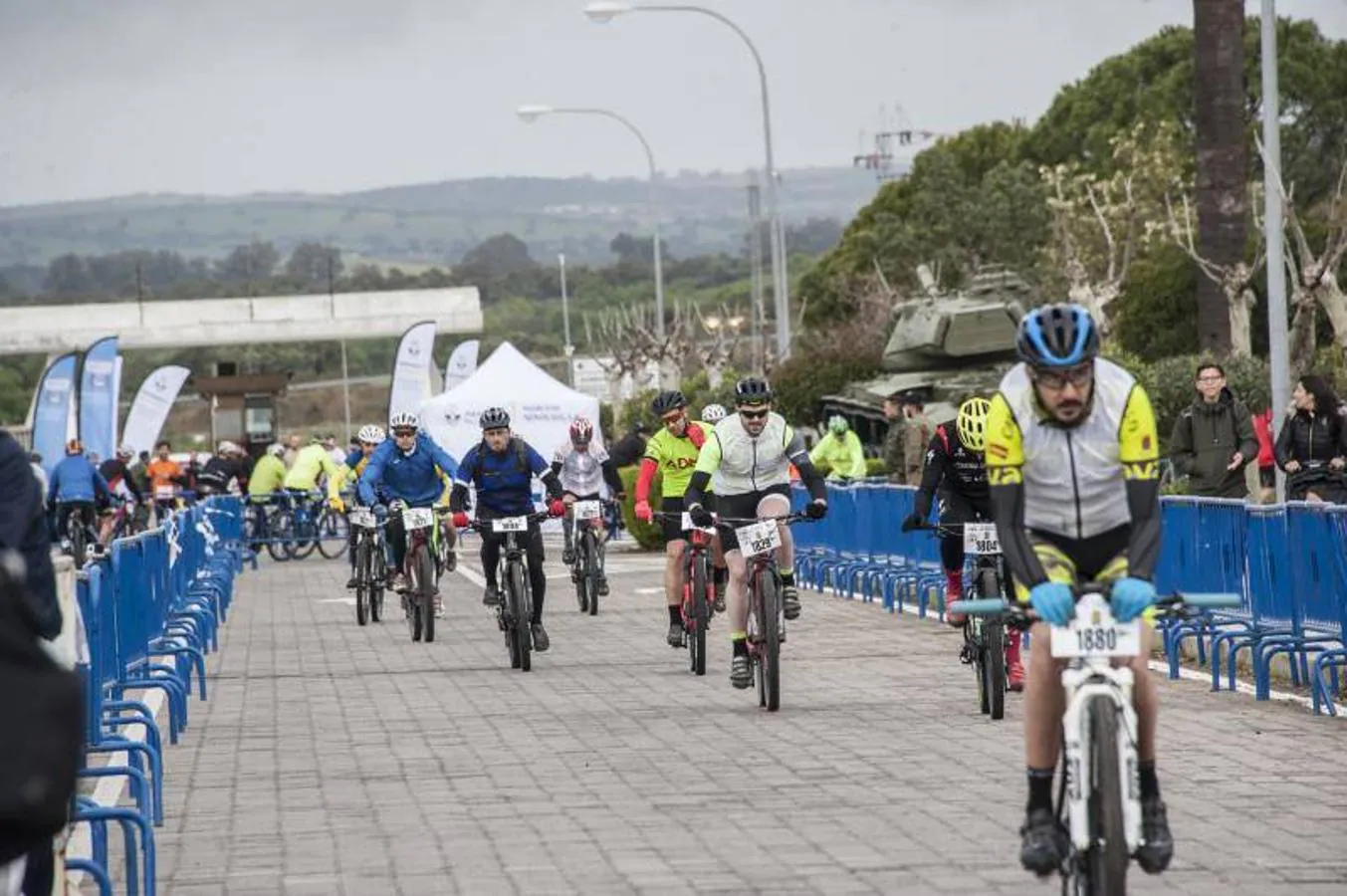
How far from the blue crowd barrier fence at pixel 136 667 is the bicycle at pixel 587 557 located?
11.6ft

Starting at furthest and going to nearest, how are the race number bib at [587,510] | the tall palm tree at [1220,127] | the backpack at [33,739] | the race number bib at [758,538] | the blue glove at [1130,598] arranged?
the tall palm tree at [1220,127]
the race number bib at [587,510]
the race number bib at [758,538]
the blue glove at [1130,598]
the backpack at [33,739]

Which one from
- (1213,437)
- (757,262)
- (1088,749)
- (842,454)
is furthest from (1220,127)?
(757,262)

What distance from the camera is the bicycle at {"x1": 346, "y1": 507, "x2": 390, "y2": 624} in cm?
2531

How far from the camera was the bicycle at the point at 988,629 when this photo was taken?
14.4 m

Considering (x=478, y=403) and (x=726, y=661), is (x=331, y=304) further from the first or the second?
(x=726, y=661)

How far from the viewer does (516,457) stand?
64.8 ft

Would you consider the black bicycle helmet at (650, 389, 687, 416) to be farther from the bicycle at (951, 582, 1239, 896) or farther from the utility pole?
the utility pole

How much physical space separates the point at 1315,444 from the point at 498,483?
5.66 meters

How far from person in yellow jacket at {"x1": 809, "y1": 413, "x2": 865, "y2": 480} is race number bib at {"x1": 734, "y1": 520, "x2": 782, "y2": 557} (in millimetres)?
16111

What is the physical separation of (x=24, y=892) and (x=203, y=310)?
10018 centimetres

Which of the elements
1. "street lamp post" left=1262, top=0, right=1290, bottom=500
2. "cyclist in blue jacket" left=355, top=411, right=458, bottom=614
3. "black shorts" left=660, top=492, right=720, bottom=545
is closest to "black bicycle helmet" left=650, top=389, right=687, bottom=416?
"black shorts" left=660, top=492, right=720, bottom=545

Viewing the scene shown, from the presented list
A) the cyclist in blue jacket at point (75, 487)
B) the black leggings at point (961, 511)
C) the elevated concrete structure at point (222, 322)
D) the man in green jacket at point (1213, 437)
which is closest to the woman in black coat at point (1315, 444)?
the man in green jacket at point (1213, 437)

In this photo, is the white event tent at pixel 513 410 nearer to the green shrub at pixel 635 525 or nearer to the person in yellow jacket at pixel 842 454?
the green shrub at pixel 635 525

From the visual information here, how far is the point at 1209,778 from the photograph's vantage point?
11797 mm
